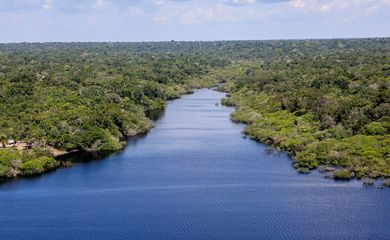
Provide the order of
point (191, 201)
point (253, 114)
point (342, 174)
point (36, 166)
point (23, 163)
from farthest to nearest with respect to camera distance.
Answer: point (253, 114), point (23, 163), point (36, 166), point (342, 174), point (191, 201)

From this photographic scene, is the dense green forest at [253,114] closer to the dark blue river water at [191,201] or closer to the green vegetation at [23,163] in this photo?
the green vegetation at [23,163]

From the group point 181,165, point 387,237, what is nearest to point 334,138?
point 181,165

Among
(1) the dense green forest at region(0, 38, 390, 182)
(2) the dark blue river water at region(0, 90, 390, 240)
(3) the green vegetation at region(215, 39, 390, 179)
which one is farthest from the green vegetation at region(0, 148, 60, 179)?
(3) the green vegetation at region(215, 39, 390, 179)

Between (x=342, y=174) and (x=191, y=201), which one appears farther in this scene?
(x=342, y=174)

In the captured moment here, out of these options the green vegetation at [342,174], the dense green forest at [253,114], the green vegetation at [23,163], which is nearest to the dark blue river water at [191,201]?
the green vegetation at [342,174]

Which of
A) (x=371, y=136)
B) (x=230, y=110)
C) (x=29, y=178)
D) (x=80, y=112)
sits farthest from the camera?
(x=230, y=110)

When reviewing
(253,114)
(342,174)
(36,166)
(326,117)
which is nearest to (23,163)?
(36,166)

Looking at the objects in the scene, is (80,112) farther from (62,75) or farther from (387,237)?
(387,237)

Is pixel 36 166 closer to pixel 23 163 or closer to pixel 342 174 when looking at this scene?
pixel 23 163
